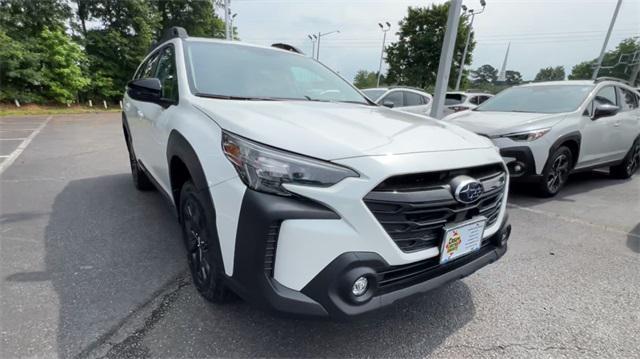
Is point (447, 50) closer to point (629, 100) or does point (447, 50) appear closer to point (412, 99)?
point (412, 99)

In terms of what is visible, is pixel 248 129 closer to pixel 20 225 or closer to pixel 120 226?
pixel 120 226

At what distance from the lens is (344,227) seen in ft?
4.93

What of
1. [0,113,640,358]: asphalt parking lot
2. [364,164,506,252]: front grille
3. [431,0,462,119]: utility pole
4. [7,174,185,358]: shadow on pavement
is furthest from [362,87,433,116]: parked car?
[364,164,506,252]: front grille

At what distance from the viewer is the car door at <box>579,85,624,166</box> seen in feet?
16.4

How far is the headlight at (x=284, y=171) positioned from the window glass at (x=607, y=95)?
218 inches

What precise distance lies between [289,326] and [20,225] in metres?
3.15

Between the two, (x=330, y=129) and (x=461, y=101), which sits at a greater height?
(x=461, y=101)

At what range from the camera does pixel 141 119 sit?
3.51m

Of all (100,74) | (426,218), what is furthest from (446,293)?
(100,74)

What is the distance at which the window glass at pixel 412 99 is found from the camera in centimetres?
921

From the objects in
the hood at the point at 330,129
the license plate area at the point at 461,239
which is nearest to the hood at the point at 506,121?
the hood at the point at 330,129

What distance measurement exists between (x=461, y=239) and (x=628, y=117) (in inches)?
A: 235

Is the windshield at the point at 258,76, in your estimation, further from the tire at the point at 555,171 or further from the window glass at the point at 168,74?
the tire at the point at 555,171

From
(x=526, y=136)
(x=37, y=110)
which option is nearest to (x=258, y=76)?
(x=526, y=136)
